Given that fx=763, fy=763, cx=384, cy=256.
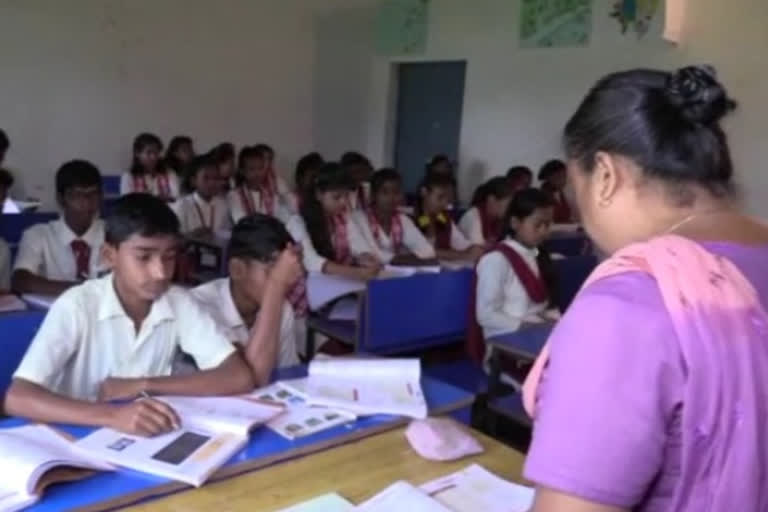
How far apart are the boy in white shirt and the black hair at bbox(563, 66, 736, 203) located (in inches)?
44.5

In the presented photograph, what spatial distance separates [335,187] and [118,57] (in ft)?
11.9

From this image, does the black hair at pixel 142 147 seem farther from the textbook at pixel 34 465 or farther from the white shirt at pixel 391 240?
the textbook at pixel 34 465

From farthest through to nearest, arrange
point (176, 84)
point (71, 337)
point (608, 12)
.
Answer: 1. point (176, 84)
2. point (608, 12)
3. point (71, 337)

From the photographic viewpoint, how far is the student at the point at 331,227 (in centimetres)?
366

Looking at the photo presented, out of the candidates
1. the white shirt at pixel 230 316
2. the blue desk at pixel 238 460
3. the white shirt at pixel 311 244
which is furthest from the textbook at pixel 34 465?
the white shirt at pixel 311 244

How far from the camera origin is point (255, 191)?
5461 mm

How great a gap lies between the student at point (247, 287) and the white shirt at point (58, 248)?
45.8 inches

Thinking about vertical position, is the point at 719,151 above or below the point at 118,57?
below

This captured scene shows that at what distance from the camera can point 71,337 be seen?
1.68 meters

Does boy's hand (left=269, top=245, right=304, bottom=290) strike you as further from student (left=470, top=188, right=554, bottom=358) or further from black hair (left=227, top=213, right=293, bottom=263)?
student (left=470, top=188, right=554, bottom=358)

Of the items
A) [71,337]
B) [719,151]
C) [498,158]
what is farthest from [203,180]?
[719,151]

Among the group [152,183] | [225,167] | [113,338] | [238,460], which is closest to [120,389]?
[113,338]

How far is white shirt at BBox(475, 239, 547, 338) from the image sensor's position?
285cm

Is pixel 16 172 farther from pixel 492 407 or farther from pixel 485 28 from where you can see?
pixel 492 407
